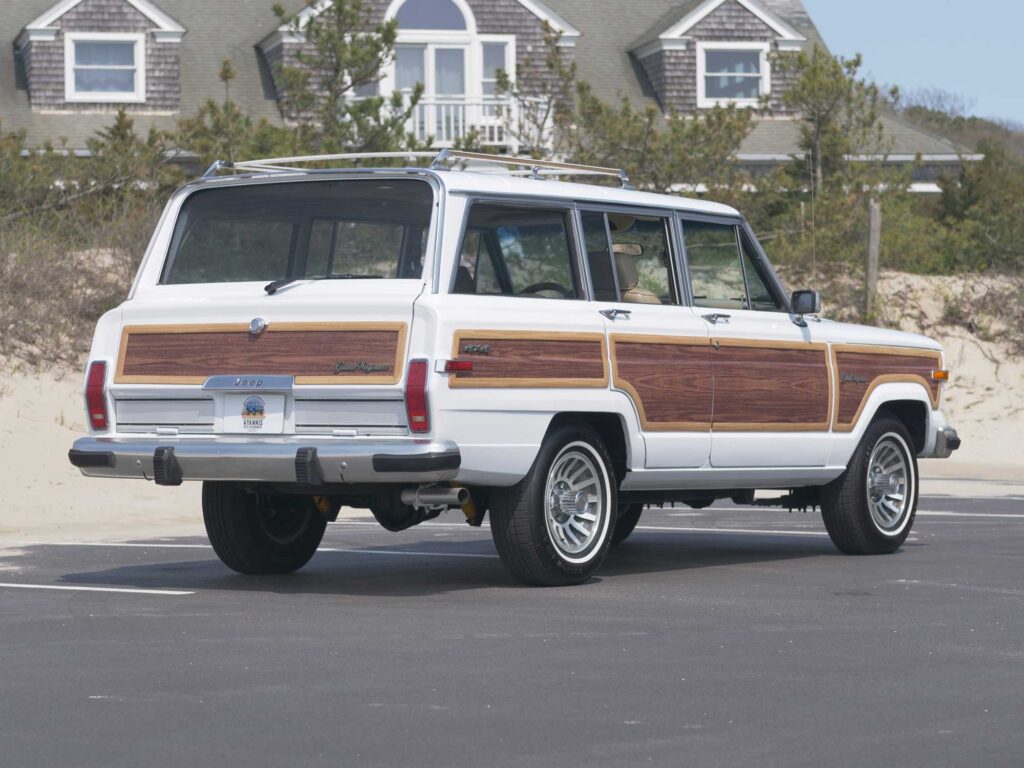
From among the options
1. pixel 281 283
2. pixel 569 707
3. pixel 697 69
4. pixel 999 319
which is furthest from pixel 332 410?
pixel 697 69

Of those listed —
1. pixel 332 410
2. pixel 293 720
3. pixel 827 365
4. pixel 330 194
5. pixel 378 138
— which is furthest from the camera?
pixel 378 138

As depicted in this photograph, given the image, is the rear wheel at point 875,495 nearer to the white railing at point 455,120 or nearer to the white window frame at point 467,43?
the white railing at point 455,120

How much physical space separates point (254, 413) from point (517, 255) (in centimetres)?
174

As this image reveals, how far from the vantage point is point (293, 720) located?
6.82 metres

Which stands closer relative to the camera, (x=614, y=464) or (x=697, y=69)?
(x=614, y=464)

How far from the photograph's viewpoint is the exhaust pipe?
33.0 ft

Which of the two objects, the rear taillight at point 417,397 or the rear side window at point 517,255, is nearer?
the rear taillight at point 417,397

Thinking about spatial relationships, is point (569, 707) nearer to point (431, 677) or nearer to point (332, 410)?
point (431, 677)

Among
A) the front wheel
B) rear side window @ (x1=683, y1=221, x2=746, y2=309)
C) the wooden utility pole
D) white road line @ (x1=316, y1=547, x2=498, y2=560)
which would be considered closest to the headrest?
rear side window @ (x1=683, y1=221, x2=746, y2=309)

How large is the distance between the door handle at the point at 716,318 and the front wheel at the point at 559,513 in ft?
3.99

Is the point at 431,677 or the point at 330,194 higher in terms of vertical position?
the point at 330,194

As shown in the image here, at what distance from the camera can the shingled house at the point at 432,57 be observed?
35.6m

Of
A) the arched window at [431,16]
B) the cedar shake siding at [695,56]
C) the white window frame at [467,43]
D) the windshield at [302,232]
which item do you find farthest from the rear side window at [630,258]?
the cedar shake siding at [695,56]

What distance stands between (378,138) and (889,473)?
16309 mm
